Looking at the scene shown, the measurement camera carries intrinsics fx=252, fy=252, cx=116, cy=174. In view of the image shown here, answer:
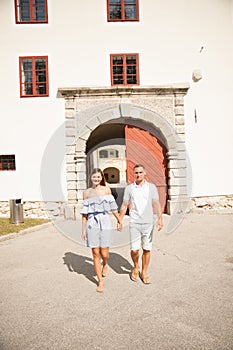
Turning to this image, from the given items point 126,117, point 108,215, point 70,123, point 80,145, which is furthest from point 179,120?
point 108,215

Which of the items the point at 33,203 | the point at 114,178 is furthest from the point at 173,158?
the point at 114,178

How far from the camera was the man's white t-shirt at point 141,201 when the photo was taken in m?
3.78

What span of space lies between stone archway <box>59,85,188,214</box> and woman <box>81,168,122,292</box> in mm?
5758

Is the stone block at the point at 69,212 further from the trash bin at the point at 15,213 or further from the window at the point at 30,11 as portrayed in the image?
the window at the point at 30,11

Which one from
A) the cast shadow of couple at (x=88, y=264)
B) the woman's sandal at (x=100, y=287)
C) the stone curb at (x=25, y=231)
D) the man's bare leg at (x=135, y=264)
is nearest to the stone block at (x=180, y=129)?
the stone curb at (x=25, y=231)

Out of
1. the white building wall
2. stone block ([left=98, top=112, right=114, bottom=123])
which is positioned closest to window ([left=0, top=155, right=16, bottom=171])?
the white building wall

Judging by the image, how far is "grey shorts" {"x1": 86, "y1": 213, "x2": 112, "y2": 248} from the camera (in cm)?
361

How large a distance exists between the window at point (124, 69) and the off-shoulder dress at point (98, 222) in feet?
23.5

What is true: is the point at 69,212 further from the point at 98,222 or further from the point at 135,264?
the point at 98,222

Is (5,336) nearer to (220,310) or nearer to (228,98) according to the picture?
(220,310)

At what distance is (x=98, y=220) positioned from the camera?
3.66 m

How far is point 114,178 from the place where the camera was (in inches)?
1289

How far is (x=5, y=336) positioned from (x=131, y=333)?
4.25ft

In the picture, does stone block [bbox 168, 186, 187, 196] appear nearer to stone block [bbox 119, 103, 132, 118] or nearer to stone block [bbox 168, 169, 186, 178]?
stone block [bbox 168, 169, 186, 178]
